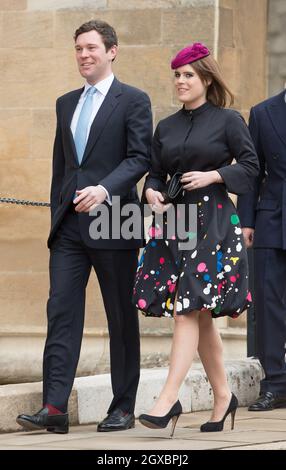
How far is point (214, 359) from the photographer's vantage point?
629 cm

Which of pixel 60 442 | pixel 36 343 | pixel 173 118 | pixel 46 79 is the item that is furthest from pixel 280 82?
pixel 60 442

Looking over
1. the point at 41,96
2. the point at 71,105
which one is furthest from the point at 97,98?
the point at 41,96

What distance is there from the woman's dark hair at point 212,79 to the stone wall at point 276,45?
3.87 metres

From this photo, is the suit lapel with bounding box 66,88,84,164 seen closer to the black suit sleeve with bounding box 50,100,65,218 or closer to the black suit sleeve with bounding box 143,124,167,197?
the black suit sleeve with bounding box 50,100,65,218

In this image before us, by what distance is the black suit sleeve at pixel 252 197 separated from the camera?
7707 mm

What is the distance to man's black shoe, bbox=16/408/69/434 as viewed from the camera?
20.4 ft

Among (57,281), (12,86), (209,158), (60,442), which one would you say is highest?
(12,86)

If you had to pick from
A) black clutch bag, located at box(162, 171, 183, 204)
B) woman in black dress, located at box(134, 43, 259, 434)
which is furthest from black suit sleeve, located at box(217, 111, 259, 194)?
black clutch bag, located at box(162, 171, 183, 204)

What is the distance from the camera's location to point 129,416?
6.58 metres

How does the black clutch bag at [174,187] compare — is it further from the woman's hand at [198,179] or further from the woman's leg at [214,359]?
the woman's leg at [214,359]

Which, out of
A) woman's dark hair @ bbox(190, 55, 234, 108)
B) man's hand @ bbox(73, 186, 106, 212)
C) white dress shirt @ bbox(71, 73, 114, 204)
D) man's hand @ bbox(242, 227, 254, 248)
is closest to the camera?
man's hand @ bbox(73, 186, 106, 212)

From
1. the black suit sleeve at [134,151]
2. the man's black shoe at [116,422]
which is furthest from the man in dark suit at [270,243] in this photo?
the black suit sleeve at [134,151]
